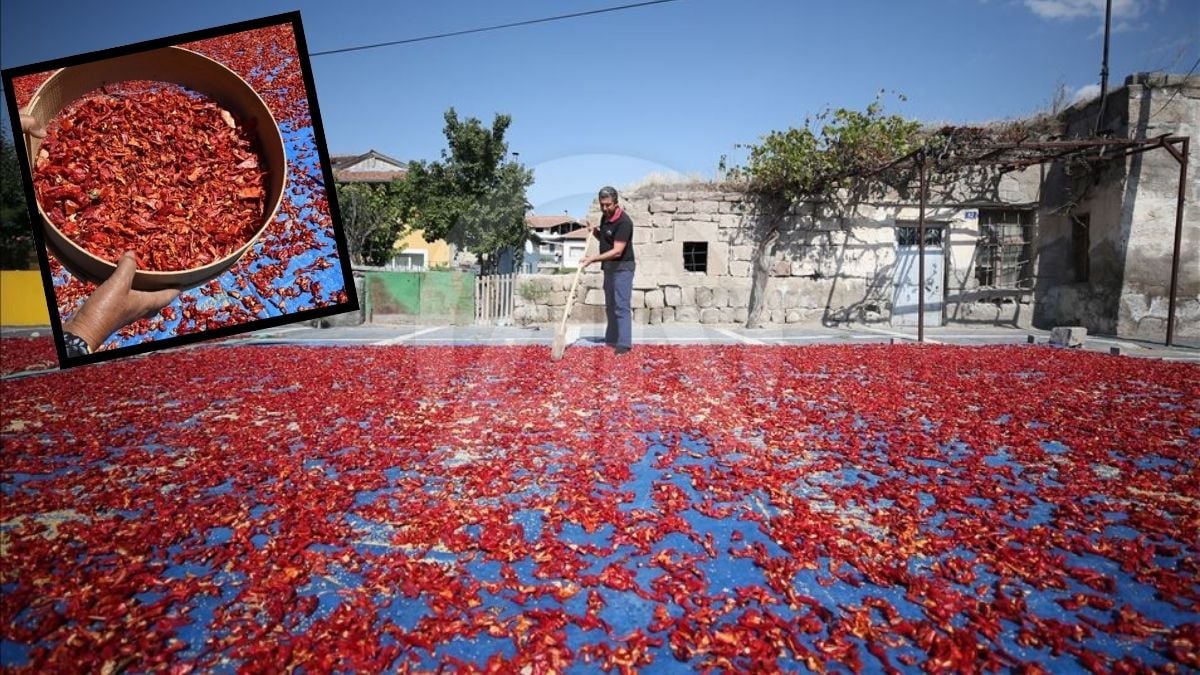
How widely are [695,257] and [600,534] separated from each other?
37.0ft

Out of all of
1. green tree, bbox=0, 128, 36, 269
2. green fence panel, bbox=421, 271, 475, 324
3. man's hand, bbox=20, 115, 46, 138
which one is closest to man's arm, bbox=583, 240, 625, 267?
man's hand, bbox=20, 115, 46, 138

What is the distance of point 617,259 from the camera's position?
21.7 ft

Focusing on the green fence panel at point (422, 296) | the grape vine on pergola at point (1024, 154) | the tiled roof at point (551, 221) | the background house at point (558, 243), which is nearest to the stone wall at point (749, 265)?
the green fence panel at point (422, 296)

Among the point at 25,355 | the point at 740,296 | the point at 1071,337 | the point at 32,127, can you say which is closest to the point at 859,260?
the point at 740,296

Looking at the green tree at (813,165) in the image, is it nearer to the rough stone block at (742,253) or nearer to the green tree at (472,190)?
the rough stone block at (742,253)

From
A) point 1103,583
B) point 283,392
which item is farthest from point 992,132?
point 283,392

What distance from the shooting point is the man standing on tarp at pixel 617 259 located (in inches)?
255

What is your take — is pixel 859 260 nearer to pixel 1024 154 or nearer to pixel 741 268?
pixel 741 268

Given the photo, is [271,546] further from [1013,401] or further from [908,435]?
[1013,401]

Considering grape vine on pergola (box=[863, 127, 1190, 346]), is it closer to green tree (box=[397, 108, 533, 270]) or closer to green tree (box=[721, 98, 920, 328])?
green tree (box=[721, 98, 920, 328])

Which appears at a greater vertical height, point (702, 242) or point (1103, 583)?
point (702, 242)

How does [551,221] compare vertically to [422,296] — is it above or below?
above

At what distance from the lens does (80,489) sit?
272 cm

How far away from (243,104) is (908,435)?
13.7 ft
